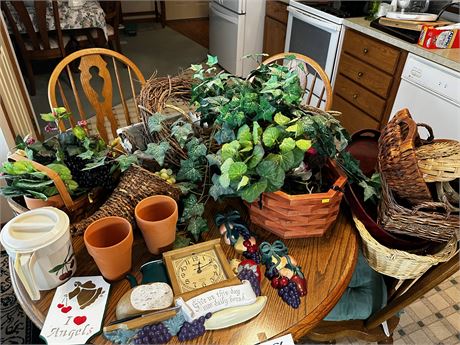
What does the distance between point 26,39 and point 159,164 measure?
9.86 feet

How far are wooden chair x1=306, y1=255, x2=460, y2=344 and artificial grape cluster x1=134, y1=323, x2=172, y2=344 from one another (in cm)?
74

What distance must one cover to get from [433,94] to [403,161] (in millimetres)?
1389

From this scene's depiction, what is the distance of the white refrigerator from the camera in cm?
316

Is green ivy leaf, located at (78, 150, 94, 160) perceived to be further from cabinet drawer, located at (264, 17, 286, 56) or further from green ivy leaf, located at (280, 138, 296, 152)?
cabinet drawer, located at (264, 17, 286, 56)

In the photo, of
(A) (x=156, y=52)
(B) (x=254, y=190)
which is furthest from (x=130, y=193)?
(A) (x=156, y=52)

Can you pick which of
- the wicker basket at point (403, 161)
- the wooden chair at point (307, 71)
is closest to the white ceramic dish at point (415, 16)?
the wooden chair at point (307, 71)

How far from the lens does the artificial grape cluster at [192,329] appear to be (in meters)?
0.68

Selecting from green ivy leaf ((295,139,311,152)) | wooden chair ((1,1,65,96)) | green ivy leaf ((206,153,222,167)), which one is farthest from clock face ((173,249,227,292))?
wooden chair ((1,1,65,96))

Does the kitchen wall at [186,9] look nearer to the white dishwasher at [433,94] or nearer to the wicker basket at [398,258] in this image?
the white dishwasher at [433,94]

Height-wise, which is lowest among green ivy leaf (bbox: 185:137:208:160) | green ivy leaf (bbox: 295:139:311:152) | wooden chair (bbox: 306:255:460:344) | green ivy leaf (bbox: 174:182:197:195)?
wooden chair (bbox: 306:255:460:344)

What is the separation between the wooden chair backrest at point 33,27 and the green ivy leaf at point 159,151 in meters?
2.60

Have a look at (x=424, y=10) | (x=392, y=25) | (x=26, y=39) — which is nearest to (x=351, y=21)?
(x=392, y=25)

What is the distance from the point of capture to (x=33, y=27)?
2.89 metres

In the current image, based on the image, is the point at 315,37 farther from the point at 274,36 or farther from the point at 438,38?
the point at 438,38
